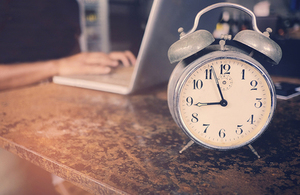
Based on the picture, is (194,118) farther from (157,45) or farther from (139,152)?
(157,45)

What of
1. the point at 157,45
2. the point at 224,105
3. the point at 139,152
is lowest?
the point at 139,152

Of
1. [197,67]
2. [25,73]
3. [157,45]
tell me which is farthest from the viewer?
[25,73]

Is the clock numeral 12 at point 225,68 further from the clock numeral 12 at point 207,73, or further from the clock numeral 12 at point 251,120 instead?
the clock numeral 12 at point 251,120

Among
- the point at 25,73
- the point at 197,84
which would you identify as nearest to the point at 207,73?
the point at 197,84

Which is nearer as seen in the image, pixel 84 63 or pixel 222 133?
pixel 222 133

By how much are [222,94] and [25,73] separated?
4.67ft

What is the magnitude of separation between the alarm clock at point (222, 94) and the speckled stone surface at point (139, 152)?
58 millimetres

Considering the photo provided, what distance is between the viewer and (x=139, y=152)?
0.61m

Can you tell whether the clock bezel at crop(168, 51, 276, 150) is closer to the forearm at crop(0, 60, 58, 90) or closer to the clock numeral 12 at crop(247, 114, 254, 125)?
the clock numeral 12 at crop(247, 114, 254, 125)

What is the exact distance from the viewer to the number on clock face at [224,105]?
563 millimetres

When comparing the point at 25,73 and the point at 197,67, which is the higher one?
the point at 197,67

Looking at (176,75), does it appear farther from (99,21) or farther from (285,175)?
(99,21)

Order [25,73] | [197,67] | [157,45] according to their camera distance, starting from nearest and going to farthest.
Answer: [197,67] < [157,45] < [25,73]

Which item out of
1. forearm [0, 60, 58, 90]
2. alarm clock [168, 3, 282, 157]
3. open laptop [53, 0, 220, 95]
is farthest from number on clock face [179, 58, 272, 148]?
forearm [0, 60, 58, 90]
